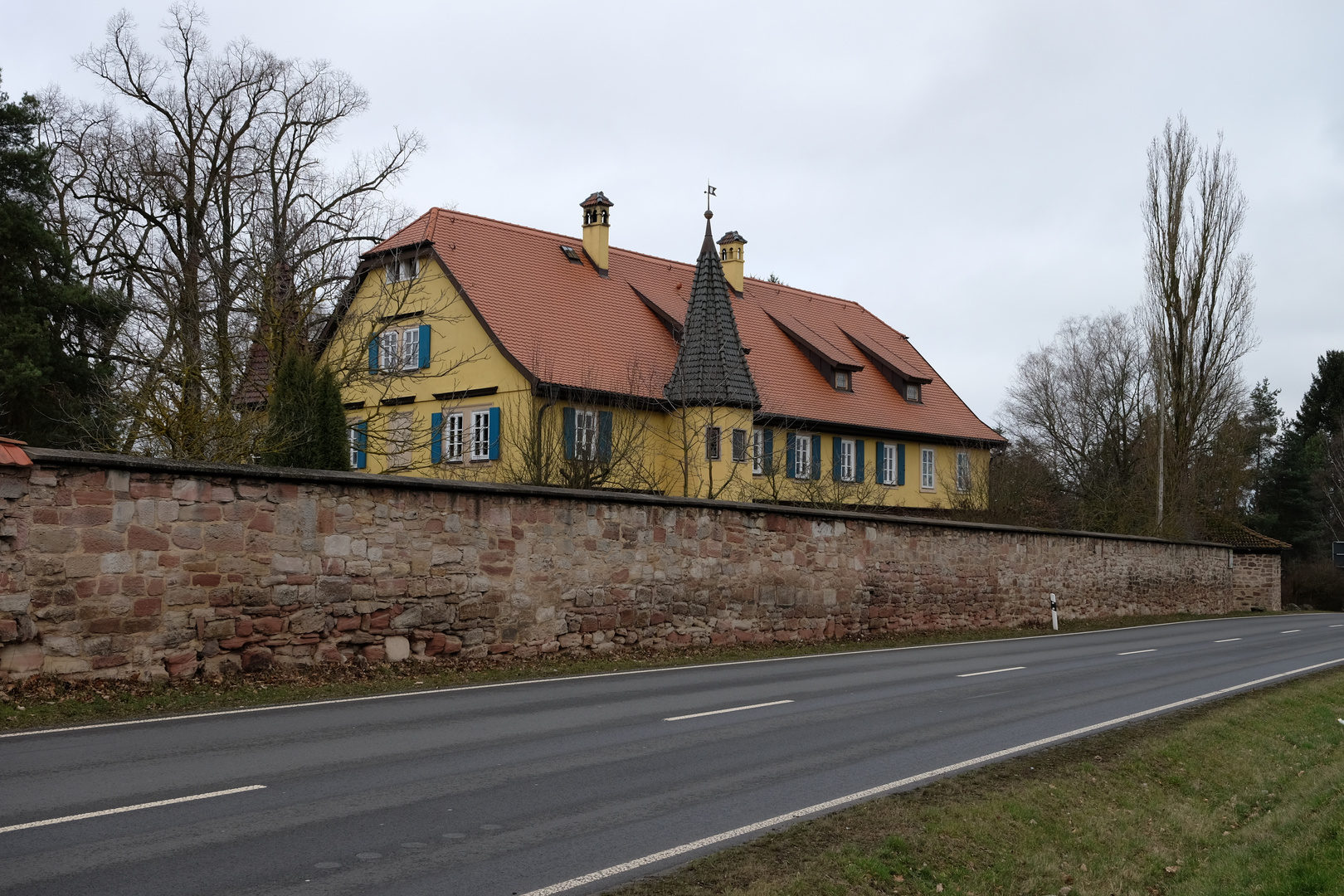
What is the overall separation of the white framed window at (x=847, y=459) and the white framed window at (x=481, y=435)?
42.6 ft

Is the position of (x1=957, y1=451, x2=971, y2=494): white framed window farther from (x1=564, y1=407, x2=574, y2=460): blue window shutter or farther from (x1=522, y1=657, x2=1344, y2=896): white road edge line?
(x1=522, y1=657, x2=1344, y2=896): white road edge line

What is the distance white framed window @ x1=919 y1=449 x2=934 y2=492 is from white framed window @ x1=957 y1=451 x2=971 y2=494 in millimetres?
1019

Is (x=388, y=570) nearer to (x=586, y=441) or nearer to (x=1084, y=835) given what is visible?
(x=586, y=441)

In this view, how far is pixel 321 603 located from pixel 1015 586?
1935 centimetres

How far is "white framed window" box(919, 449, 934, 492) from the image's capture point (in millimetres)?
43281

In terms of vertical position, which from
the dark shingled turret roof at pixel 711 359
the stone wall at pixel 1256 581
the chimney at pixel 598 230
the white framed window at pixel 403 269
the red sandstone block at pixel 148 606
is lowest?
the stone wall at pixel 1256 581

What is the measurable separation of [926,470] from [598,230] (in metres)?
15.0

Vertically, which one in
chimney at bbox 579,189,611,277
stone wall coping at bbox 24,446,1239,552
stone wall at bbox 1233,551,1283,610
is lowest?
stone wall at bbox 1233,551,1283,610

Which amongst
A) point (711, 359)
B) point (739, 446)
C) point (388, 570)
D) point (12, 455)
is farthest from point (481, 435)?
point (12, 455)

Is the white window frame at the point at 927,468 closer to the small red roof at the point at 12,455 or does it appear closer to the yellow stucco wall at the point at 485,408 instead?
the yellow stucco wall at the point at 485,408

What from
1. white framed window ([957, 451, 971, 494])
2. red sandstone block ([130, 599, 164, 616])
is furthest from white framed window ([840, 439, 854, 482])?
red sandstone block ([130, 599, 164, 616])

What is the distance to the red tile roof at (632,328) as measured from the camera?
32.2 m

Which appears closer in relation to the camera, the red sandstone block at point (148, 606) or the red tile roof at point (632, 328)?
the red sandstone block at point (148, 606)

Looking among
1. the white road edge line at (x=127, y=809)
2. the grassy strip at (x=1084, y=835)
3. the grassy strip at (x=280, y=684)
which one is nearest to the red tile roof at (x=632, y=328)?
the grassy strip at (x=280, y=684)
